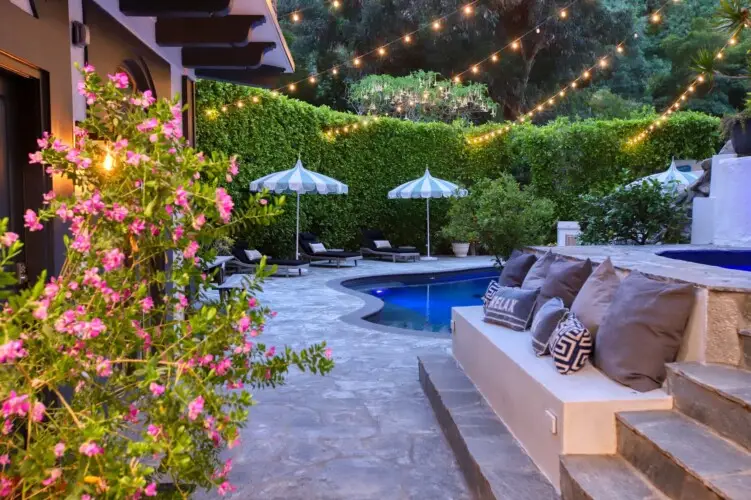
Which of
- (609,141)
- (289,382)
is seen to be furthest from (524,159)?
(289,382)

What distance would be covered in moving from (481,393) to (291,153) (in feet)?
34.7

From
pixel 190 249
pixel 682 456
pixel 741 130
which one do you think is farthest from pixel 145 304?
pixel 741 130

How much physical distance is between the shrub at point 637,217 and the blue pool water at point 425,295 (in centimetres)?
234

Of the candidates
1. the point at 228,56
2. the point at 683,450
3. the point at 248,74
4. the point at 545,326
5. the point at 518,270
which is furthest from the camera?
the point at 248,74

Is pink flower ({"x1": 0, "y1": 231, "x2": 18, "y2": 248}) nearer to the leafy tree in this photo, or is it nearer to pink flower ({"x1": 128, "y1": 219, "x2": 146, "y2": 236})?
pink flower ({"x1": 128, "y1": 219, "x2": 146, "y2": 236})

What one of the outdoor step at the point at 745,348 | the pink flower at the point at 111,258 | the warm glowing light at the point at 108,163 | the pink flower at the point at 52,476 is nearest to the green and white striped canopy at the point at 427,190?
the outdoor step at the point at 745,348

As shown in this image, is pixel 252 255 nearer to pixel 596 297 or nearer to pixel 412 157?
pixel 412 157

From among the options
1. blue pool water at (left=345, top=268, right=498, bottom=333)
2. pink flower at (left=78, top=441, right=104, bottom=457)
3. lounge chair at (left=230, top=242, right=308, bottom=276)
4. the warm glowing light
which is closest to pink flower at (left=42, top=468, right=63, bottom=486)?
pink flower at (left=78, top=441, right=104, bottom=457)

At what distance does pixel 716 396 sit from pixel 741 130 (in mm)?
6500

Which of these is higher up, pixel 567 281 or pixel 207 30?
pixel 207 30

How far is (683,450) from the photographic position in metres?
2.24

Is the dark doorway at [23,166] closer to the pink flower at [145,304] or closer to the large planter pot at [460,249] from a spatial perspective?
the pink flower at [145,304]

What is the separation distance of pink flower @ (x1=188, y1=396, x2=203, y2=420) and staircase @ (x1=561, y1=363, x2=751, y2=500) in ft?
4.94

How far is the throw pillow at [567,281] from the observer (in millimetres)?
3844
